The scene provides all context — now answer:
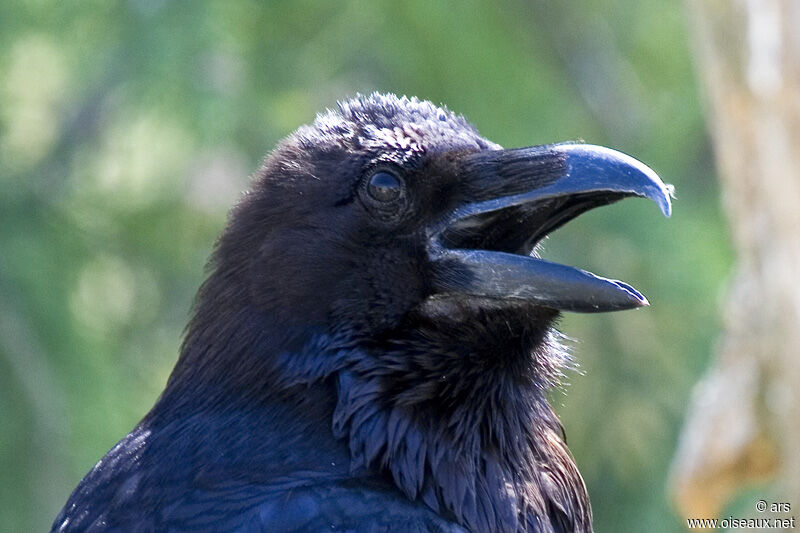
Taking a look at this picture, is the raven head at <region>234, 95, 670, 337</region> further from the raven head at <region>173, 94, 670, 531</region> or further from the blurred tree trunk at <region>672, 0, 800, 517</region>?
the blurred tree trunk at <region>672, 0, 800, 517</region>

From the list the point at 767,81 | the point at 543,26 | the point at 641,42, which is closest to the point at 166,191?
the point at 543,26

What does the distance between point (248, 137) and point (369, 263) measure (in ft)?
14.4

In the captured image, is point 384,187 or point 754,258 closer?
point 384,187

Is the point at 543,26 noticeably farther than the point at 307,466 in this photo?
Yes

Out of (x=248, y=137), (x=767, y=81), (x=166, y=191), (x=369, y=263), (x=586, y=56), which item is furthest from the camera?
(x=586, y=56)

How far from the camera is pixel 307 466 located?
2.67 meters

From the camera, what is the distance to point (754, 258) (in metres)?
4.75

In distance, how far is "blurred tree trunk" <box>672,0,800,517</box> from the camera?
4453 millimetres

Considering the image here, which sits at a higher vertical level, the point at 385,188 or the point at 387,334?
the point at 385,188

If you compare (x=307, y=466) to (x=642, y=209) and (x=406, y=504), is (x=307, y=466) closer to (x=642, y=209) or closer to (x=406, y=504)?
(x=406, y=504)

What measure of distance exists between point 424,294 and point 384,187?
0.25 meters

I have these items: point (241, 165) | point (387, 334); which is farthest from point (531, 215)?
point (241, 165)

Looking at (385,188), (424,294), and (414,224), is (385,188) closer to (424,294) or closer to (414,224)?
(414,224)

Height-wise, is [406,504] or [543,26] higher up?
[543,26]
